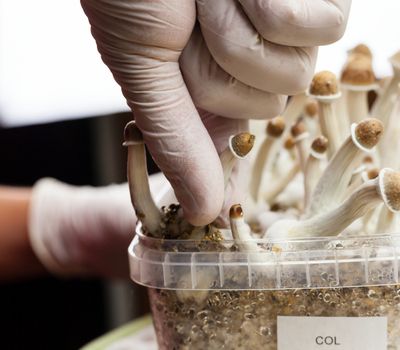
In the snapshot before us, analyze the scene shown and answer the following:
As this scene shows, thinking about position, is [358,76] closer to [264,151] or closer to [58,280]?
[264,151]

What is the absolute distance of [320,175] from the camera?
0.65 metres

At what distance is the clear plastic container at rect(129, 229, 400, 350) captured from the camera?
0.53 metres

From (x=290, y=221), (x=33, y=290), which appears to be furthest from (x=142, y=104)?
(x=33, y=290)

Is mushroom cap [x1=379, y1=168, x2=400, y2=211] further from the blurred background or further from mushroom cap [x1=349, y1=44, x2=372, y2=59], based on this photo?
the blurred background

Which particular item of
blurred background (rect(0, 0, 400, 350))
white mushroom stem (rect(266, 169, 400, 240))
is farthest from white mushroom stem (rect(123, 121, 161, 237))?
blurred background (rect(0, 0, 400, 350))

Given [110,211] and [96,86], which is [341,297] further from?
[96,86]

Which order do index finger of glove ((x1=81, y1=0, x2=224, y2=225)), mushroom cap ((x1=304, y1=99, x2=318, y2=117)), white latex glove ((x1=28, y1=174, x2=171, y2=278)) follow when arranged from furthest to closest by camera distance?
white latex glove ((x1=28, y1=174, x2=171, y2=278)), mushroom cap ((x1=304, y1=99, x2=318, y2=117)), index finger of glove ((x1=81, y1=0, x2=224, y2=225))

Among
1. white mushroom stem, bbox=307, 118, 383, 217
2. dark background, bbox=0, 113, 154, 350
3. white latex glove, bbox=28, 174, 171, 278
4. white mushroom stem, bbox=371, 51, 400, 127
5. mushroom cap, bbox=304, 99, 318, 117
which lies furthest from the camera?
dark background, bbox=0, 113, 154, 350

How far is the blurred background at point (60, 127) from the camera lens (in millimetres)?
1704

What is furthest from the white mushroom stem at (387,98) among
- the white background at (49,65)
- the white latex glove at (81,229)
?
the white background at (49,65)

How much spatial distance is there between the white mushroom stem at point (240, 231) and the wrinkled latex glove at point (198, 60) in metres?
0.01

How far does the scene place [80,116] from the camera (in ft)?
5.92

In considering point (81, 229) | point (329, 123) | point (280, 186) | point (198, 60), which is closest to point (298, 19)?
point (198, 60)

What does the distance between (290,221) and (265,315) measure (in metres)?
0.09
